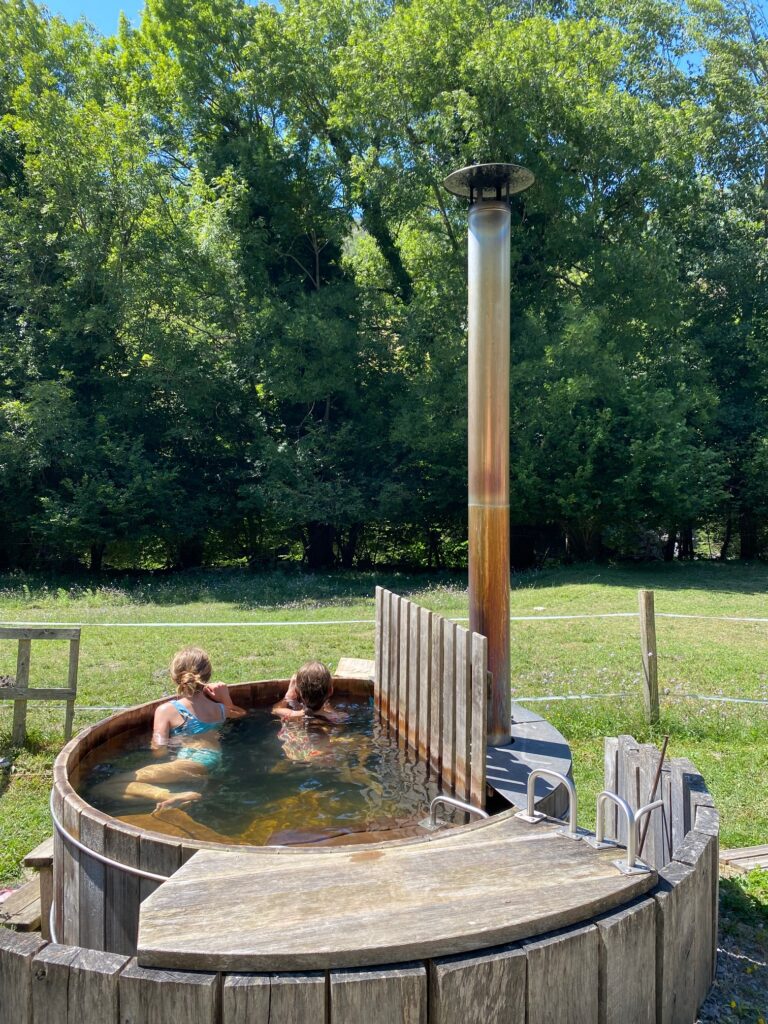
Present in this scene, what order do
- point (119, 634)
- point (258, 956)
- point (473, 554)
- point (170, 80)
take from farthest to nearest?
point (170, 80) → point (119, 634) → point (473, 554) → point (258, 956)

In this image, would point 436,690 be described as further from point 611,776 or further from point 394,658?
point 611,776

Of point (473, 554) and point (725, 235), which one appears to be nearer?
point (473, 554)

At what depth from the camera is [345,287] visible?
2361 centimetres

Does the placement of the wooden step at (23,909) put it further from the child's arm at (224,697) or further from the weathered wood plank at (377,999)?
the weathered wood plank at (377,999)

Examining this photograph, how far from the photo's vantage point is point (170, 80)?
2461 centimetres

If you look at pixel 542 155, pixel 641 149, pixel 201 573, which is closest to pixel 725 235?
pixel 641 149

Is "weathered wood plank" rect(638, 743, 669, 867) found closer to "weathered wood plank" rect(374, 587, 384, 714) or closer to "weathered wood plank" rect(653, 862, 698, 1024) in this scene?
"weathered wood plank" rect(653, 862, 698, 1024)

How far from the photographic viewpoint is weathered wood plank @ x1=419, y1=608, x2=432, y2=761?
4.23 meters

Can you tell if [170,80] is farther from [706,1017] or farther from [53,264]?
[706,1017]

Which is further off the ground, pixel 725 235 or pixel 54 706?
pixel 725 235

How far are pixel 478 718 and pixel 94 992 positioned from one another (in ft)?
6.35

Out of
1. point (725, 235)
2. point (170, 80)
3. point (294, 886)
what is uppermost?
point (170, 80)

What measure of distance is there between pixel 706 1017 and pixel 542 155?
22159 mm

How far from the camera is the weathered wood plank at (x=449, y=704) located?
152 inches
